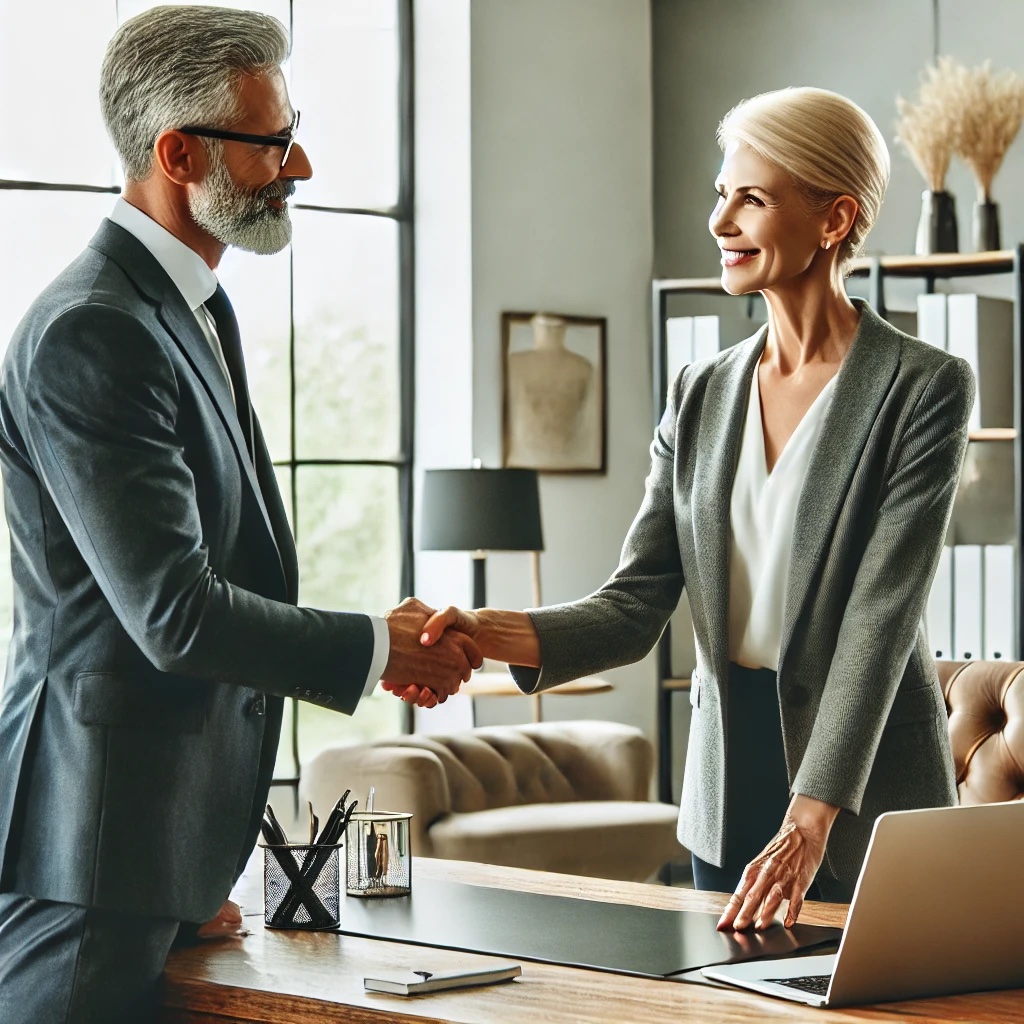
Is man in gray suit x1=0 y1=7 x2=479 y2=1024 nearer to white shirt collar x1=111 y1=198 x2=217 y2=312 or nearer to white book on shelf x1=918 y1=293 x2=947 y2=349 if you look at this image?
white shirt collar x1=111 y1=198 x2=217 y2=312

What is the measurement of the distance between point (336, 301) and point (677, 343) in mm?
1227

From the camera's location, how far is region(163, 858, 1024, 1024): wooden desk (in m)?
1.42

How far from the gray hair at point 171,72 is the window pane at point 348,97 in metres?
3.80

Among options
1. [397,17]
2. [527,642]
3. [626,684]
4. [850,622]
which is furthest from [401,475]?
[850,622]

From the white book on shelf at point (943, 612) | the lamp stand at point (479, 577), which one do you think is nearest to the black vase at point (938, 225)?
the white book on shelf at point (943, 612)

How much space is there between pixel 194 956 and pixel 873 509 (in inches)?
38.9

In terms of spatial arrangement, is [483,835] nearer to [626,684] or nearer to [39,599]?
[626,684]

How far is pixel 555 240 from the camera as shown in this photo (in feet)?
19.0

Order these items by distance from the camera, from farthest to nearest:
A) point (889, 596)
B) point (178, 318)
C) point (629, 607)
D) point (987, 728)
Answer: point (987, 728) < point (629, 607) < point (889, 596) < point (178, 318)

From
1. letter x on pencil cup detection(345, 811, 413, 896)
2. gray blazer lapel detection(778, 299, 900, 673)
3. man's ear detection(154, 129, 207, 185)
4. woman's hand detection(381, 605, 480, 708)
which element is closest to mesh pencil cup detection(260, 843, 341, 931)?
letter x on pencil cup detection(345, 811, 413, 896)

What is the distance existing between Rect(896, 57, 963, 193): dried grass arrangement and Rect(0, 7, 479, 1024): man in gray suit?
13.1 ft

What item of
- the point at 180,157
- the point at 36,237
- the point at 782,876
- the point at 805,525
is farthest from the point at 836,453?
the point at 36,237

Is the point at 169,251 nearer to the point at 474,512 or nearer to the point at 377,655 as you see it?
the point at 377,655

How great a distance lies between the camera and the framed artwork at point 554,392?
566 cm
